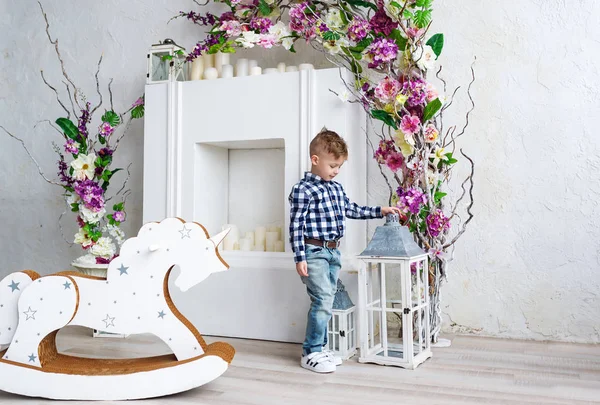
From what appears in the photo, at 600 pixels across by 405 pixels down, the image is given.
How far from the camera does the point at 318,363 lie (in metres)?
2.02

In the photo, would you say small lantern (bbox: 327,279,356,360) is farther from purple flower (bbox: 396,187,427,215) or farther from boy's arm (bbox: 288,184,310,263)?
purple flower (bbox: 396,187,427,215)

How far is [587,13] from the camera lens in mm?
2527

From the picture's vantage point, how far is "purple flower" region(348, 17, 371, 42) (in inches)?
96.4

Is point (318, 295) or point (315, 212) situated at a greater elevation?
point (315, 212)

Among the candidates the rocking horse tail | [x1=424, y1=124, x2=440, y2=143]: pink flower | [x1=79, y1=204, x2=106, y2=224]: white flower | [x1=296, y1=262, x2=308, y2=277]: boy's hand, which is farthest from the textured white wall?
the rocking horse tail

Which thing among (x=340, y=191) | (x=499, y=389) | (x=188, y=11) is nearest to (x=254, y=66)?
(x=188, y=11)

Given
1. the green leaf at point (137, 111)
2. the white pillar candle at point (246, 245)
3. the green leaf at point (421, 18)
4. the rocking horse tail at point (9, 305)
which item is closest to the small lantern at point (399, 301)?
the white pillar candle at point (246, 245)

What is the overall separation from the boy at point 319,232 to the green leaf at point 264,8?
88cm

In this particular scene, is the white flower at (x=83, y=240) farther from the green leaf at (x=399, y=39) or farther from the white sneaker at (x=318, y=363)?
the green leaf at (x=399, y=39)

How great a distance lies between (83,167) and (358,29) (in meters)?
1.55

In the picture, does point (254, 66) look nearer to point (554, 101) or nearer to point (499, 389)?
point (554, 101)

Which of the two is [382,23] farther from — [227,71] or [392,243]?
[392,243]

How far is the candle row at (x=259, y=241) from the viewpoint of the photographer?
2691 mm

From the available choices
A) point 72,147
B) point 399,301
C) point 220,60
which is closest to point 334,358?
point 399,301
